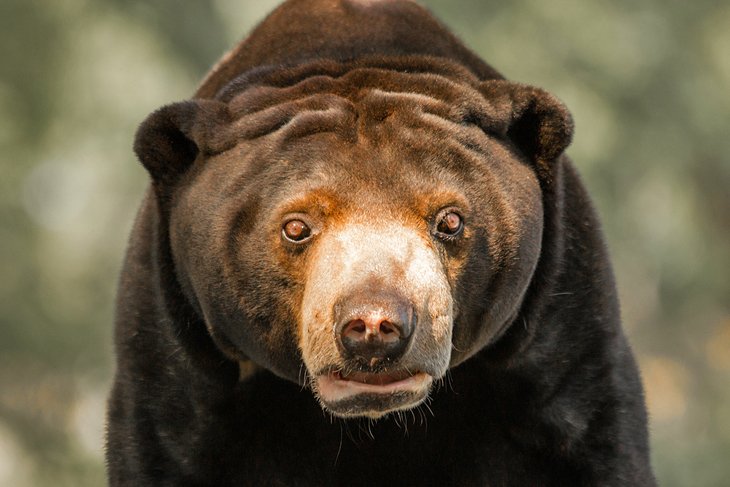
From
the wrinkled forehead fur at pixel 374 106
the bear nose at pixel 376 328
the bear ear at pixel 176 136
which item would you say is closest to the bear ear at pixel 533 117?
the wrinkled forehead fur at pixel 374 106

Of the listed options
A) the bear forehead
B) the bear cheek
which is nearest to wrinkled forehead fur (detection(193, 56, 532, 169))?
the bear forehead

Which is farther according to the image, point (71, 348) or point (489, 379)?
point (71, 348)

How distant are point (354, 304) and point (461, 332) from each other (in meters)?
0.69

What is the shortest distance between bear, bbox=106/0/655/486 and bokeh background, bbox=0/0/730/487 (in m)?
10.0

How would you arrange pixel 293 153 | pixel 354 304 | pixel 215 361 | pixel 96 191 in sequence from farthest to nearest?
pixel 96 191 → pixel 215 361 → pixel 293 153 → pixel 354 304

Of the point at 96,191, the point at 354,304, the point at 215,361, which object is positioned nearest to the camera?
the point at 354,304

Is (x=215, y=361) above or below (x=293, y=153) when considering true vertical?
below

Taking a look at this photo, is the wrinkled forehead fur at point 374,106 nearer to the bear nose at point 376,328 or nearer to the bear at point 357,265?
the bear at point 357,265

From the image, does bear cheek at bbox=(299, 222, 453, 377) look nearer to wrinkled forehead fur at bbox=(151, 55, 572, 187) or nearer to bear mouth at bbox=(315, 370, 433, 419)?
bear mouth at bbox=(315, 370, 433, 419)

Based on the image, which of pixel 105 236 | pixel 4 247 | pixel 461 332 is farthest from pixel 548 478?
pixel 4 247

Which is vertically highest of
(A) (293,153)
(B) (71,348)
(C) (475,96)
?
(C) (475,96)

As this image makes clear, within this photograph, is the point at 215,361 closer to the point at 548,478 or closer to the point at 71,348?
the point at 548,478

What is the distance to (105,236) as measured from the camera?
16.5 m

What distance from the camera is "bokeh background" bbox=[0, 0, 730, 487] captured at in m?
16.6
